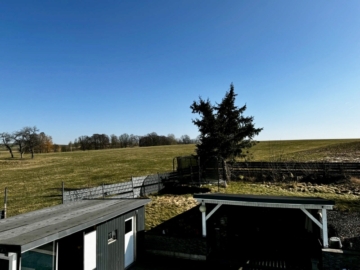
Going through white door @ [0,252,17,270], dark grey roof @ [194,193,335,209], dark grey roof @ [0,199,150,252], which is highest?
dark grey roof @ [194,193,335,209]

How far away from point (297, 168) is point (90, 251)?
73.7ft

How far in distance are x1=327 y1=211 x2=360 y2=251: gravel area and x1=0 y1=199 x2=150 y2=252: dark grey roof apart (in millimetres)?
8634

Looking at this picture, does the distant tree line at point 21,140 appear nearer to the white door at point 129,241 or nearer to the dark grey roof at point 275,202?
the white door at point 129,241

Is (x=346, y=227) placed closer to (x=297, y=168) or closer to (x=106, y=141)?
(x=297, y=168)

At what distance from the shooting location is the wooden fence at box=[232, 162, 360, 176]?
76.0 ft

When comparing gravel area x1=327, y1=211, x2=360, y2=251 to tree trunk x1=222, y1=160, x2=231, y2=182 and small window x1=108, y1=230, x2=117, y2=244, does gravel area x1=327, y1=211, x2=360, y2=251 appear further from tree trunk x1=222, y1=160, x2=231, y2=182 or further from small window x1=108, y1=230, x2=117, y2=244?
tree trunk x1=222, y1=160, x2=231, y2=182

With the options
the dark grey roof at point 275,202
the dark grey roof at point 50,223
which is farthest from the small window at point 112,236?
the dark grey roof at point 275,202

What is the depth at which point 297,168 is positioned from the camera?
987 inches

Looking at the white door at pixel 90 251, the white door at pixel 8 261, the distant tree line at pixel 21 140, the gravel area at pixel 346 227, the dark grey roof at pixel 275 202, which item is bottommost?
the gravel area at pixel 346 227

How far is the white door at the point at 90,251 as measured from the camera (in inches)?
298

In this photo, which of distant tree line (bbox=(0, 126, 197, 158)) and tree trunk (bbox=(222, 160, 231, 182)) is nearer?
tree trunk (bbox=(222, 160, 231, 182))

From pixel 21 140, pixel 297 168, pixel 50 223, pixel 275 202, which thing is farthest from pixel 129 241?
pixel 21 140

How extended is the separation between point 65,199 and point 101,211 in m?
6.99

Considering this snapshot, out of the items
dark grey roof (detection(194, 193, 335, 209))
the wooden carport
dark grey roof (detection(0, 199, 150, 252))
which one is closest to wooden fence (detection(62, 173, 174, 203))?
dark grey roof (detection(0, 199, 150, 252))
